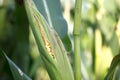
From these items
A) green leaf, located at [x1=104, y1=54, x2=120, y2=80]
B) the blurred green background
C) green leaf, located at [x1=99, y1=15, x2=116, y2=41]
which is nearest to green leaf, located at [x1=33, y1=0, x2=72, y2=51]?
green leaf, located at [x1=104, y1=54, x2=120, y2=80]

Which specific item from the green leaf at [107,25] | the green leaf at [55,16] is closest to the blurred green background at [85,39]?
the green leaf at [107,25]

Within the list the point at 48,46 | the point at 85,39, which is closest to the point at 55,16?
the point at 48,46

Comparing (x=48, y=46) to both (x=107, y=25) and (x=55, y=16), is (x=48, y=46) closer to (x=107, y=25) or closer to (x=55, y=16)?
(x=55, y=16)

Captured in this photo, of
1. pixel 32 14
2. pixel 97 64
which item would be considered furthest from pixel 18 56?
pixel 32 14

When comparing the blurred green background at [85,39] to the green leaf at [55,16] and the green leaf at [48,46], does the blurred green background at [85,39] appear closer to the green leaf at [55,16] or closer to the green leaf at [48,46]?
the green leaf at [55,16]

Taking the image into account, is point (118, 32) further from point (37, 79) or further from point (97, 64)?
point (37, 79)

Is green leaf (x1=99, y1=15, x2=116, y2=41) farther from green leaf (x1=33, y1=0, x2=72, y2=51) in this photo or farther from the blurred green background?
green leaf (x1=33, y1=0, x2=72, y2=51)
